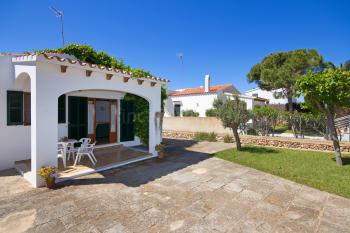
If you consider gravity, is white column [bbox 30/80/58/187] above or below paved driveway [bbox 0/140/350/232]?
above

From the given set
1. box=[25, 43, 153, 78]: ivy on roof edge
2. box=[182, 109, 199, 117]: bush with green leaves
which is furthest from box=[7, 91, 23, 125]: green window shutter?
box=[182, 109, 199, 117]: bush with green leaves

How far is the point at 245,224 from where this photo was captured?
3.87 m

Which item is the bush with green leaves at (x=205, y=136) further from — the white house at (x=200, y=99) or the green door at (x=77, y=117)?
the green door at (x=77, y=117)

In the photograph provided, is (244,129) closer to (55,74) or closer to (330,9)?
(330,9)

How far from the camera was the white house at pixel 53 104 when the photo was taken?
5.48 metres

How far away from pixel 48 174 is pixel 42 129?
1272 mm

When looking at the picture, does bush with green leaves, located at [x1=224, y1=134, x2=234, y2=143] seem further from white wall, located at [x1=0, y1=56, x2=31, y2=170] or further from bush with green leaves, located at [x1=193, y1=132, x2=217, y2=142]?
white wall, located at [x1=0, y1=56, x2=31, y2=170]

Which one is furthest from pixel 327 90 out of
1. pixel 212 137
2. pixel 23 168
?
pixel 23 168

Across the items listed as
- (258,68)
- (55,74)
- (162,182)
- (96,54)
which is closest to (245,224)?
(162,182)

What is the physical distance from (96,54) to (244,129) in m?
10.9

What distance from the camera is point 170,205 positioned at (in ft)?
15.1

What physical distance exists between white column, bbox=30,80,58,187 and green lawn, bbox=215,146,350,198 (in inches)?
282

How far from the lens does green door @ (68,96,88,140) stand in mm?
9000

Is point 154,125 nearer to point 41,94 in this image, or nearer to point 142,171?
point 142,171
